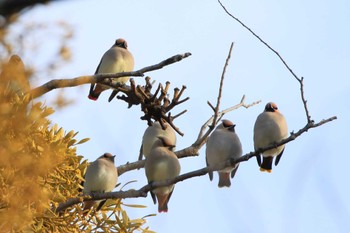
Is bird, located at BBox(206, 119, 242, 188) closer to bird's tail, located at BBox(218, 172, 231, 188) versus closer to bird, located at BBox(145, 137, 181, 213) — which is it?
bird's tail, located at BBox(218, 172, 231, 188)

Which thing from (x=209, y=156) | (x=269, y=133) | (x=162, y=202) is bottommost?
(x=162, y=202)

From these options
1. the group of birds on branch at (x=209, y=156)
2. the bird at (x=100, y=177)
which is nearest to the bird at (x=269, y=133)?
the group of birds on branch at (x=209, y=156)

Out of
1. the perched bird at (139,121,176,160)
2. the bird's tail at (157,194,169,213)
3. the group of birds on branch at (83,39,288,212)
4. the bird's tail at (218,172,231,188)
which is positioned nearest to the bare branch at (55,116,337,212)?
the group of birds on branch at (83,39,288,212)

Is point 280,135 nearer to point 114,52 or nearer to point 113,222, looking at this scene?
point 113,222

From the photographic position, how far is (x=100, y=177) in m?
Answer: 4.89

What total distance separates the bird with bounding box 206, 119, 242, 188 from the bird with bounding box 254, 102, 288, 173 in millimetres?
158

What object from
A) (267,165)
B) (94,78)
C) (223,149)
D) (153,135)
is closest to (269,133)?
(267,165)

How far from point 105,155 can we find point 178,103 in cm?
106

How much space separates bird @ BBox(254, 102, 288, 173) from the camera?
17.1 feet

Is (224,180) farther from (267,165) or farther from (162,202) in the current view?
(162,202)

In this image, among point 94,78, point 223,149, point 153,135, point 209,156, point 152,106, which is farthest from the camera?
point 153,135

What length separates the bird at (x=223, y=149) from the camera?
16.5ft

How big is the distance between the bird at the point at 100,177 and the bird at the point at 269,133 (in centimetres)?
100

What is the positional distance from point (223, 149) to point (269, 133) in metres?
0.39
